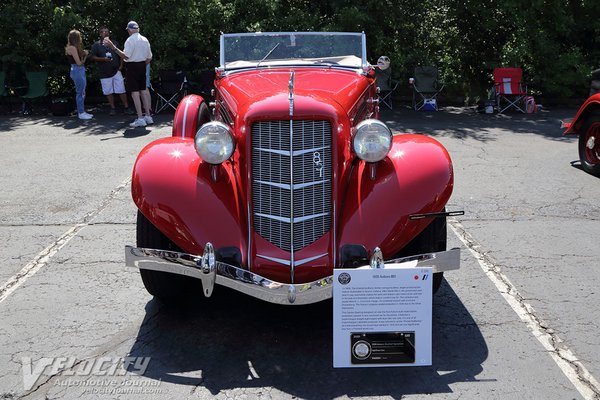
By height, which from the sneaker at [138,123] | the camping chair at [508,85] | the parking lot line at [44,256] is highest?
the camping chair at [508,85]

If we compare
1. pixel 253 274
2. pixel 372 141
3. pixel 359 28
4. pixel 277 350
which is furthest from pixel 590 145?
pixel 359 28

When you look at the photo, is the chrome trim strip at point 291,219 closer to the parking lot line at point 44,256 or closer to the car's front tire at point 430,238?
the car's front tire at point 430,238

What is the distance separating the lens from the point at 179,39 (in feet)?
42.7

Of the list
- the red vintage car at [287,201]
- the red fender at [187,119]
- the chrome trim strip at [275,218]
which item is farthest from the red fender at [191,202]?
the red fender at [187,119]

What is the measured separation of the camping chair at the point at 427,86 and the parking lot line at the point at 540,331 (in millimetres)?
7841

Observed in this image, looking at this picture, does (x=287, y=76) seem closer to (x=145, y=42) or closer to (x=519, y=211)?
(x=519, y=211)

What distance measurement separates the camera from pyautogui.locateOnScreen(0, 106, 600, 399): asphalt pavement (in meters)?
3.50

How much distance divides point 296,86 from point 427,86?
9.08 m

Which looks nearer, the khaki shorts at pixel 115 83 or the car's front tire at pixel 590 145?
the car's front tire at pixel 590 145

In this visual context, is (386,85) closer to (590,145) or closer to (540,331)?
(590,145)

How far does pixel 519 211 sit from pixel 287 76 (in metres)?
2.96

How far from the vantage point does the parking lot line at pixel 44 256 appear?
4824 mm

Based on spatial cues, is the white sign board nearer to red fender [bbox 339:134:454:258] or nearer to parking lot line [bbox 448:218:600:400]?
red fender [bbox 339:134:454:258]

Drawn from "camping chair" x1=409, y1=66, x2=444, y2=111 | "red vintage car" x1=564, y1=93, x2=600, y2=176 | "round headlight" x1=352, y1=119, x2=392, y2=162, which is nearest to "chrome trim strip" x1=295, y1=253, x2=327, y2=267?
"round headlight" x1=352, y1=119, x2=392, y2=162
